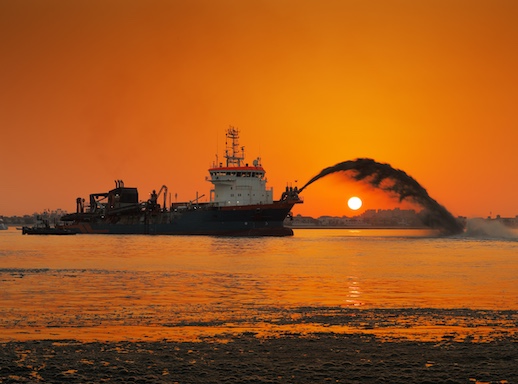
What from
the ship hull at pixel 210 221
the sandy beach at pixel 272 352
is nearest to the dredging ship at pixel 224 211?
the ship hull at pixel 210 221

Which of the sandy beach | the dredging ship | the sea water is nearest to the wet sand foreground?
the sandy beach

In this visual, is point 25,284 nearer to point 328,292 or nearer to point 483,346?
point 328,292

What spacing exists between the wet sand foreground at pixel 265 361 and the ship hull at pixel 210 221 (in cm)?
9829

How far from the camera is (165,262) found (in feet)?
185

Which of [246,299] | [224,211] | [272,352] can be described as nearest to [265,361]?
[272,352]

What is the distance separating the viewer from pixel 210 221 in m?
123

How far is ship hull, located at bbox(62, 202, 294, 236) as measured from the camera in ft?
390

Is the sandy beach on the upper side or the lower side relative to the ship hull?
lower

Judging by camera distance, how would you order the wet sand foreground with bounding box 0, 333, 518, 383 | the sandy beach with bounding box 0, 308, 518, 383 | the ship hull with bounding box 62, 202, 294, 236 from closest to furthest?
the wet sand foreground with bounding box 0, 333, 518, 383, the sandy beach with bounding box 0, 308, 518, 383, the ship hull with bounding box 62, 202, 294, 236

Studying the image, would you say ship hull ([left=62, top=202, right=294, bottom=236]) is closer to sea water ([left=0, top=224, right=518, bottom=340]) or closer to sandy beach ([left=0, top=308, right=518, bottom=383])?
sea water ([left=0, top=224, right=518, bottom=340])

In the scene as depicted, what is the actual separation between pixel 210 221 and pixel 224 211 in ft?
15.5

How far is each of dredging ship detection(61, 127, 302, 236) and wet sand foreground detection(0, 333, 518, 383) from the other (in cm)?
9823

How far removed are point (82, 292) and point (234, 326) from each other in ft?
42.5

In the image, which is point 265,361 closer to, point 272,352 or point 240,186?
point 272,352
